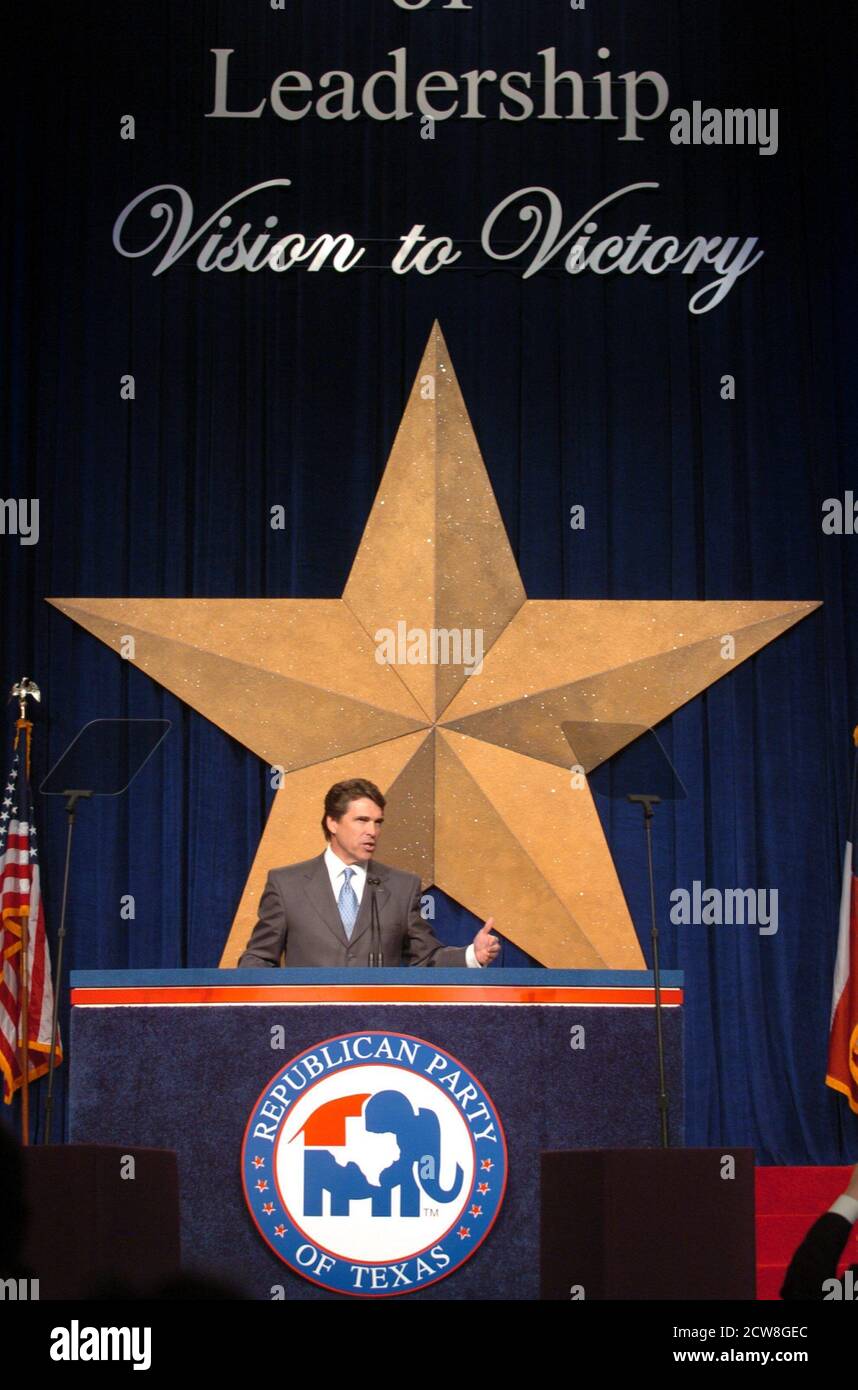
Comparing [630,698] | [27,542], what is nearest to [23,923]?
[27,542]

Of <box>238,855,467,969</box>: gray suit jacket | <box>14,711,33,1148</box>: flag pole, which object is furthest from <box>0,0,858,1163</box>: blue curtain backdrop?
<box>238,855,467,969</box>: gray suit jacket

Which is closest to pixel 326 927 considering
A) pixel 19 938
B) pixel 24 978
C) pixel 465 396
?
pixel 24 978

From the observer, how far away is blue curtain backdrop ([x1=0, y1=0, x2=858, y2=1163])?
727 centimetres

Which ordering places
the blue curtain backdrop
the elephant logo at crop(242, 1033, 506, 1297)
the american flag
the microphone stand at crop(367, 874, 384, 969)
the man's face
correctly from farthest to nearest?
the blue curtain backdrop → the american flag → the man's face → the microphone stand at crop(367, 874, 384, 969) → the elephant logo at crop(242, 1033, 506, 1297)

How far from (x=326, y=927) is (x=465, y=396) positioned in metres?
3.11

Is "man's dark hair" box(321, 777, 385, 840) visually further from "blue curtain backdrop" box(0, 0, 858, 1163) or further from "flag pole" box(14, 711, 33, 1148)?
"blue curtain backdrop" box(0, 0, 858, 1163)

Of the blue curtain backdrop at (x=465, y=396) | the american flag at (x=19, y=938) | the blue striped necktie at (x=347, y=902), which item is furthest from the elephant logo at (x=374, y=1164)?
the blue curtain backdrop at (x=465, y=396)

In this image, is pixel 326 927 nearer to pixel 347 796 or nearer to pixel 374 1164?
pixel 347 796

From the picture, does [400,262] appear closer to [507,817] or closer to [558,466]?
[558,466]

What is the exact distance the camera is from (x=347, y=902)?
541 cm

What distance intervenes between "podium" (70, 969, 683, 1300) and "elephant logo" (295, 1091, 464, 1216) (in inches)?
6.7

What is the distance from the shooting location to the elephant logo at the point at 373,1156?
13.6 feet

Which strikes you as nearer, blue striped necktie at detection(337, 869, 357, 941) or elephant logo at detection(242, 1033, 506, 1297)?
elephant logo at detection(242, 1033, 506, 1297)
